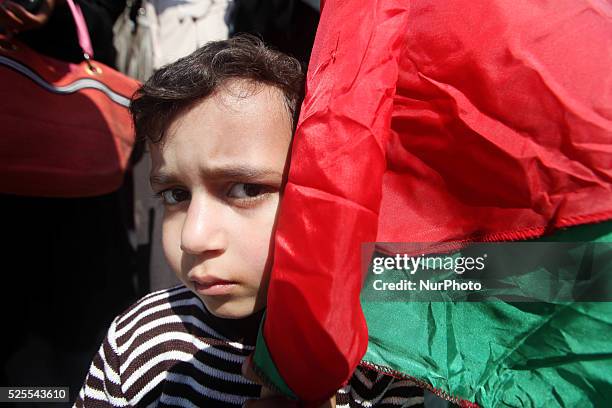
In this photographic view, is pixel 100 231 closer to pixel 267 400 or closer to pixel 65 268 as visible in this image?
pixel 65 268

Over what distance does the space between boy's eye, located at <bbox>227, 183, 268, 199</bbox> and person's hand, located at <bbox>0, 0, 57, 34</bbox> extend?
22.0 inches

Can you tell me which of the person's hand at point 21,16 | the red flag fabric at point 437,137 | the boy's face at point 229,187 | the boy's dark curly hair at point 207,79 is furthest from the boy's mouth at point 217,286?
the person's hand at point 21,16

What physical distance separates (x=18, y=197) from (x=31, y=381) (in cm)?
49

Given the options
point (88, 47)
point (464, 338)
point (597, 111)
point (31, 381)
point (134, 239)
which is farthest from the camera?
point (134, 239)

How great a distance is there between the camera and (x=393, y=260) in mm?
542

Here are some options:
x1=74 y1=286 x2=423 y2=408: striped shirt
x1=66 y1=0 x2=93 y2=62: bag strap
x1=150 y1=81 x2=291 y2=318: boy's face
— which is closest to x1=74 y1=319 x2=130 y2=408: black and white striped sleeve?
x1=74 y1=286 x2=423 y2=408: striped shirt

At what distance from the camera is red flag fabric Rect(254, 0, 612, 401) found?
16.2 inches

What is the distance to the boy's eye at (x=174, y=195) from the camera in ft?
2.02

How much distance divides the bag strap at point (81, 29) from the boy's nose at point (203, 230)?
56 cm

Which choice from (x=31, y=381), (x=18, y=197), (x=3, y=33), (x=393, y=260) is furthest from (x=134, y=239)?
(x=393, y=260)

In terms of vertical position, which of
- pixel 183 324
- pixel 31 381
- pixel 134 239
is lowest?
pixel 31 381

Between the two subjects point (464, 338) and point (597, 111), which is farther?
point (464, 338)

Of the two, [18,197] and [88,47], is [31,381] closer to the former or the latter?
[18,197]

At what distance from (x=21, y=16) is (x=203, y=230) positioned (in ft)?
1.92
